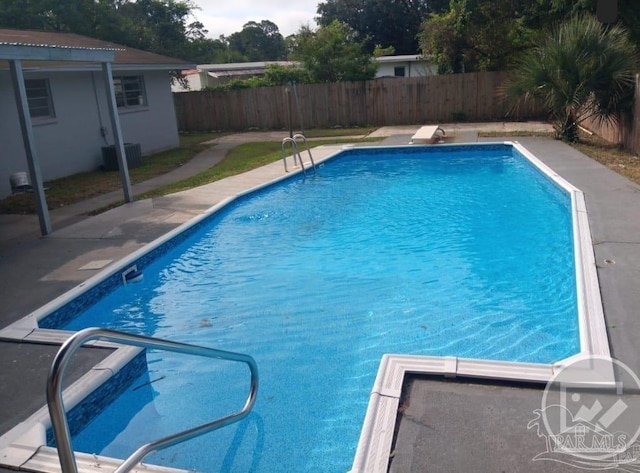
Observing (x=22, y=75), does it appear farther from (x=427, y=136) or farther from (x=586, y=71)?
(x=586, y=71)

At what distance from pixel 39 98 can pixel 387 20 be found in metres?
30.7

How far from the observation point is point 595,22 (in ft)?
42.8

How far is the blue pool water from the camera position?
378 cm

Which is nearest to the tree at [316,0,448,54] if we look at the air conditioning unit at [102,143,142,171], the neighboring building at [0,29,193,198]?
the neighboring building at [0,29,193,198]

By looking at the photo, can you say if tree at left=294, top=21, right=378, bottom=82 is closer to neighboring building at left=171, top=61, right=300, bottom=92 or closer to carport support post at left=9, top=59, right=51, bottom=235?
neighboring building at left=171, top=61, right=300, bottom=92

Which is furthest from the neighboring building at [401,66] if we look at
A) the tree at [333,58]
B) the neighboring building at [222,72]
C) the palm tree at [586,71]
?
the palm tree at [586,71]

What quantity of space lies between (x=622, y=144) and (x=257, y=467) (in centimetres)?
1250

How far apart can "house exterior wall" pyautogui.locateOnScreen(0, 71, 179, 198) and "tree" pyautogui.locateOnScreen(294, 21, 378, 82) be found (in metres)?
8.49

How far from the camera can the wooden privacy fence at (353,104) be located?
20.0 meters

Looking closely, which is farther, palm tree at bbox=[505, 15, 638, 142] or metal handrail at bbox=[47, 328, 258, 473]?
palm tree at bbox=[505, 15, 638, 142]

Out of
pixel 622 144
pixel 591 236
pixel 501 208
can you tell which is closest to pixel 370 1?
pixel 622 144

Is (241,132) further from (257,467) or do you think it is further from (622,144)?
(257,467)

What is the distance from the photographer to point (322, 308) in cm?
571

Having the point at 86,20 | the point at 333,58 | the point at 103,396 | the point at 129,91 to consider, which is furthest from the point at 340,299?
the point at 86,20
